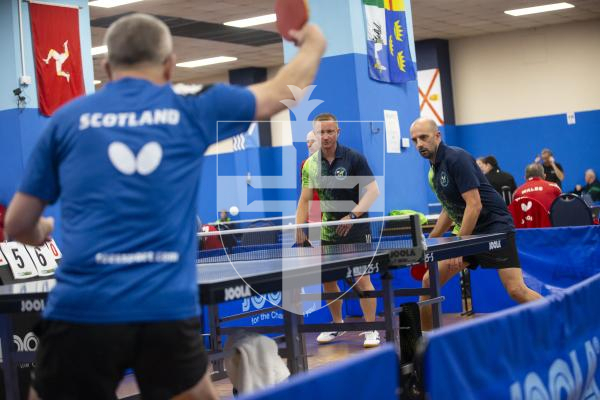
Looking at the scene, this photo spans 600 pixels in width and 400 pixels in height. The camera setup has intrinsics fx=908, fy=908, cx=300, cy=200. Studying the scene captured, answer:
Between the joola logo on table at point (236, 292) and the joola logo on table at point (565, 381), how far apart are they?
1.10m

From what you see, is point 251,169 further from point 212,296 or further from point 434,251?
point 212,296

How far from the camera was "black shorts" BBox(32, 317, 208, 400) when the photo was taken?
7.57ft

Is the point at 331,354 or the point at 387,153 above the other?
the point at 387,153

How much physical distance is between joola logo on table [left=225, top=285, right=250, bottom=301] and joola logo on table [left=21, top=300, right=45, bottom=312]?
2.55 ft

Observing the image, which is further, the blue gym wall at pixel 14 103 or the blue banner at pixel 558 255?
the blue gym wall at pixel 14 103

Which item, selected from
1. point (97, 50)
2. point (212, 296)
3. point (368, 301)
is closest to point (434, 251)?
point (212, 296)

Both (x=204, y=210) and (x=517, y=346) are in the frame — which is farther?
(x=204, y=210)

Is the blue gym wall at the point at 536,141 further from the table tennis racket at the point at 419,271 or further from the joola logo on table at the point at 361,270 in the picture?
the joola logo on table at the point at 361,270

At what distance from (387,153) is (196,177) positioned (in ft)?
26.3

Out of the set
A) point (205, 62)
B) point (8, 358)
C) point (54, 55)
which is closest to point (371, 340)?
point (8, 358)

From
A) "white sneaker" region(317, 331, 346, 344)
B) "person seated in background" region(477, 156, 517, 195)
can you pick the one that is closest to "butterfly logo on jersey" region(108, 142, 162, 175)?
"white sneaker" region(317, 331, 346, 344)

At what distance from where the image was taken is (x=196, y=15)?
15.1 m

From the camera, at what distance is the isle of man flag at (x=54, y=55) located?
9.46m

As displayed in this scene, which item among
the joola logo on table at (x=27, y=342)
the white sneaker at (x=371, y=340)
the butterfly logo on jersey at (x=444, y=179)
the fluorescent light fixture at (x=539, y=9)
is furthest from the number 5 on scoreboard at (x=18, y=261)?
the fluorescent light fixture at (x=539, y=9)
